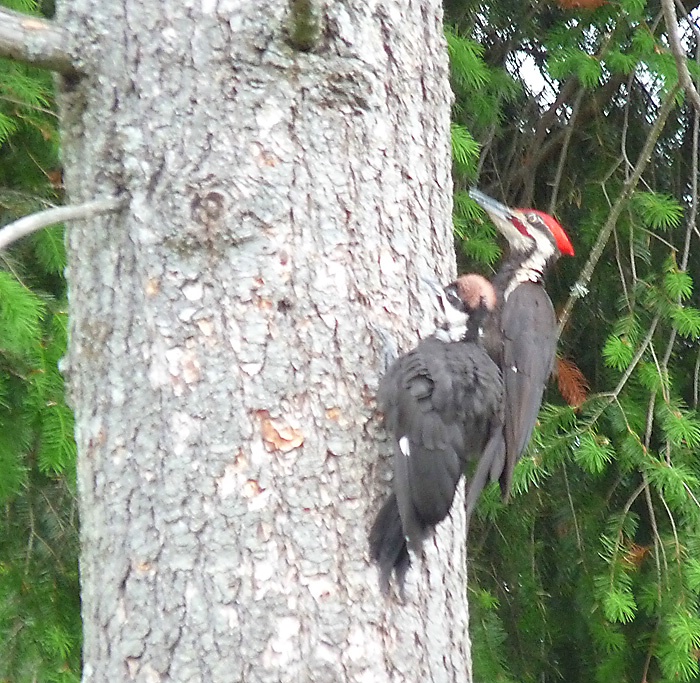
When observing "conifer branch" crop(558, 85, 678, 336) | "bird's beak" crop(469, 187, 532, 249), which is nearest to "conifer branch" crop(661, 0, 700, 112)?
"conifer branch" crop(558, 85, 678, 336)

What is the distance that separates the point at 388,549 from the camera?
1.48 metres

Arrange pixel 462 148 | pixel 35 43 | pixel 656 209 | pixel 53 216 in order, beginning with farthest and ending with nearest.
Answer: pixel 656 209, pixel 462 148, pixel 35 43, pixel 53 216

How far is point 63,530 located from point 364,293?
1203 millimetres

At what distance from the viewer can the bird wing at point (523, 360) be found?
2.29m

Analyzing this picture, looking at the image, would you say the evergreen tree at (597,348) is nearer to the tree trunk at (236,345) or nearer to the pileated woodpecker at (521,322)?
the pileated woodpecker at (521,322)

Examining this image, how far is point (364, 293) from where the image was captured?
5.18 feet

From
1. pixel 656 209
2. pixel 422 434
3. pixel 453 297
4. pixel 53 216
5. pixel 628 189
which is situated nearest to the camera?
pixel 53 216

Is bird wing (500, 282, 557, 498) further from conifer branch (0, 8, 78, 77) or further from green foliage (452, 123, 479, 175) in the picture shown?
conifer branch (0, 8, 78, 77)

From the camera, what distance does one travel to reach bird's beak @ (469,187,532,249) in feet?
8.64

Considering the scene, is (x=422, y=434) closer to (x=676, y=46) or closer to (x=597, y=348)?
(x=676, y=46)

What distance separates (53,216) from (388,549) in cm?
68

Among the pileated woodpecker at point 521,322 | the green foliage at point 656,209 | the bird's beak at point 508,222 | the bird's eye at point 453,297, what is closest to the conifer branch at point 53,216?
the bird's eye at point 453,297

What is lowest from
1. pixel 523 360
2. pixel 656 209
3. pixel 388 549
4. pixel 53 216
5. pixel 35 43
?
pixel 523 360

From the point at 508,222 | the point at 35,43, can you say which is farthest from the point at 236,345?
the point at 508,222
